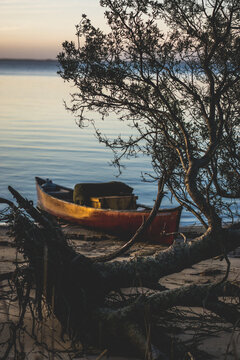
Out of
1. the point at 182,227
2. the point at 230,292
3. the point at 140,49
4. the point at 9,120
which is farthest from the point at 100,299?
the point at 9,120

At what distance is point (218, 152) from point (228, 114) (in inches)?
38.3

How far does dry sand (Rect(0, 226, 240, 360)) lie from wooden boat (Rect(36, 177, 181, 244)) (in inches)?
13.6

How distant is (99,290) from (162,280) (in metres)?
3.60

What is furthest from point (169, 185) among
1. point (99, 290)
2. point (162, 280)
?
point (99, 290)

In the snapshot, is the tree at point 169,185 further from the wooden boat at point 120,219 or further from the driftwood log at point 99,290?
the wooden boat at point 120,219

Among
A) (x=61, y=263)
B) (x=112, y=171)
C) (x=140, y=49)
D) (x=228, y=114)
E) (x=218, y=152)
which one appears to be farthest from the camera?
(x=112, y=171)

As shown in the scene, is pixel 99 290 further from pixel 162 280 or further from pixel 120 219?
pixel 120 219

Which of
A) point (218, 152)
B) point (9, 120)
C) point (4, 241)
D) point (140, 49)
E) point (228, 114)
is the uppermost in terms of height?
point (9, 120)

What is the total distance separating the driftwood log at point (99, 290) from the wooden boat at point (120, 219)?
25.0 ft

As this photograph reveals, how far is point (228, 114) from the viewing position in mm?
9594

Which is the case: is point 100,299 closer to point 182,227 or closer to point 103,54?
point 103,54

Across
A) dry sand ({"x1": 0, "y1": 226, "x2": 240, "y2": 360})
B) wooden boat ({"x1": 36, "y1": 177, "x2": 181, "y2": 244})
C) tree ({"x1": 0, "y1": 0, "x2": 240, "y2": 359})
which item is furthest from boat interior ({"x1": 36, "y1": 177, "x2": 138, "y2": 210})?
tree ({"x1": 0, "y1": 0, "x2": 240, "y2": 359})

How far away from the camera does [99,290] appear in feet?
20.2

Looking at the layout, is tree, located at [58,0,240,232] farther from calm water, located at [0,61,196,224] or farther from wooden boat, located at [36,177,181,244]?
calm water, located at [0,61,196,224]
